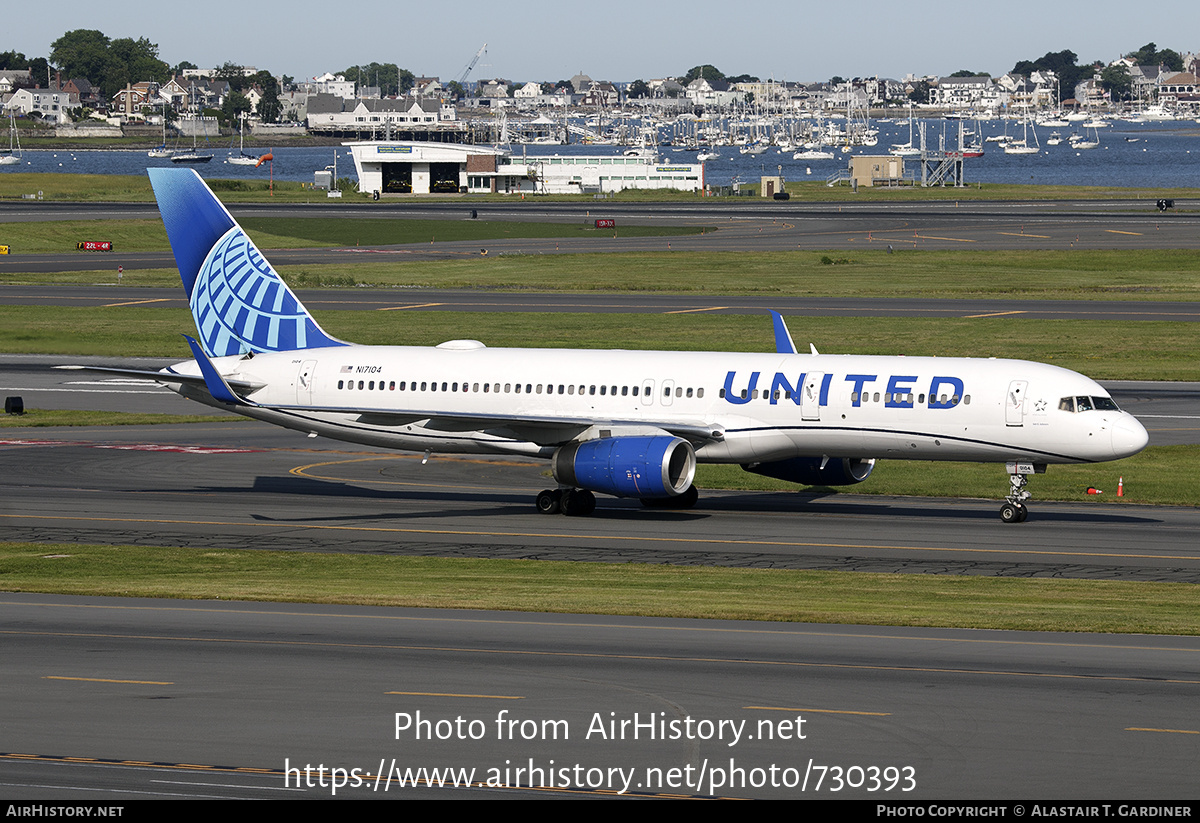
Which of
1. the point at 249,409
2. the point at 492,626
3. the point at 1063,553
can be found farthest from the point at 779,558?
the point at 249,409

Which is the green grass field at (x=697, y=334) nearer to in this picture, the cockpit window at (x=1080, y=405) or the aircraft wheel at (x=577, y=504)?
the cockpit window at (x=1080, y=405)

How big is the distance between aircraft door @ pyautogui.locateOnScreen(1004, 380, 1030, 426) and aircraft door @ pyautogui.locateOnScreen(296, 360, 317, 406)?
21266 millimetres

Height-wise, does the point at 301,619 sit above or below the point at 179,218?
below

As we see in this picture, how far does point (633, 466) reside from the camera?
42.8m

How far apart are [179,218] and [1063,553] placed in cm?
2964

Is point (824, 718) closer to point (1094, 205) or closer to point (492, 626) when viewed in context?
point (492, 626)

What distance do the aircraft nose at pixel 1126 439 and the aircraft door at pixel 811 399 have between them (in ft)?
26.6

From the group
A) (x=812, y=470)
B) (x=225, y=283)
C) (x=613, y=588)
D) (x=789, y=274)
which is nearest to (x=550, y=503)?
(x=812, y=470)

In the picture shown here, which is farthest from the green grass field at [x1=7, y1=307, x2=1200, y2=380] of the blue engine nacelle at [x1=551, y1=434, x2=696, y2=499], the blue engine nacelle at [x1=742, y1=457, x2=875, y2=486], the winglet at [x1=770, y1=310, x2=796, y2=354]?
the blue engine nacelle at [x1=551, y1=434, x2=696, y2=499]

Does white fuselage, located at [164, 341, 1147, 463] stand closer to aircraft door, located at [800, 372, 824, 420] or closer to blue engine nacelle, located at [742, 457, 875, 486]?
aircraft door, located at [800, 372, 824, 420]

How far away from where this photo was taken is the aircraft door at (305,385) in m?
48.0

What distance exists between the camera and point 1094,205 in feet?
613

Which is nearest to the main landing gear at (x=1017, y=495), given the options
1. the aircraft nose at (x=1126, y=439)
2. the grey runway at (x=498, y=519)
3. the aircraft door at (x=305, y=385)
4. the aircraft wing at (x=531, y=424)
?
the grey runway at (x=498, y=519)
